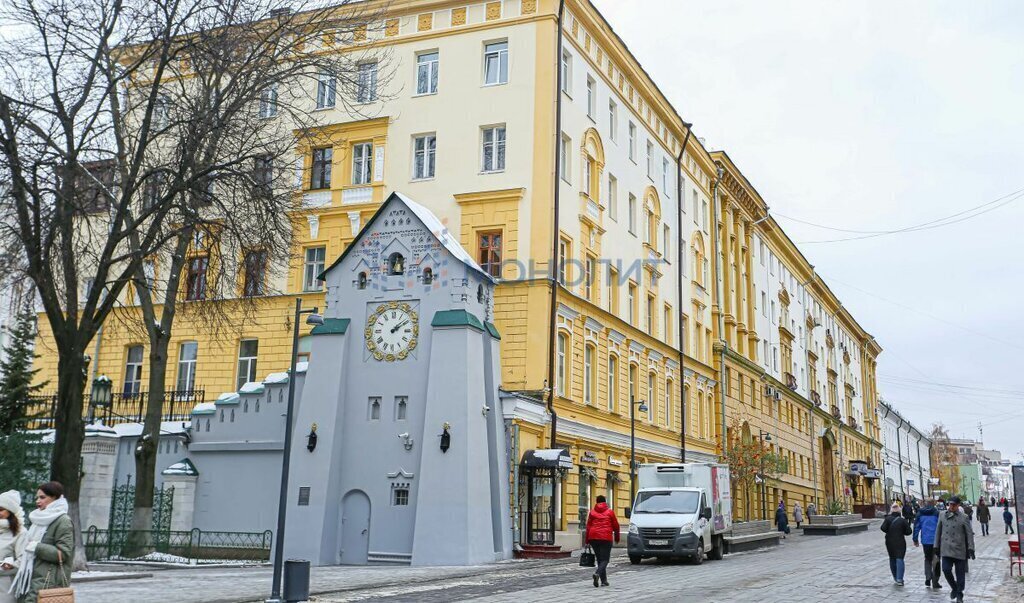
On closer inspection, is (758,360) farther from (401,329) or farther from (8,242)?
(8,242)

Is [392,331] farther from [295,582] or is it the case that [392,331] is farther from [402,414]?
[295,582]

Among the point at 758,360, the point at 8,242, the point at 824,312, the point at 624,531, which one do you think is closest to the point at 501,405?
the point at 624,531

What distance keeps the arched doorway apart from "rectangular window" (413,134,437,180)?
1301cm

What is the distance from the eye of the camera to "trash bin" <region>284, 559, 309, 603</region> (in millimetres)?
15297

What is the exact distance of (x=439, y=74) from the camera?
1369 inches

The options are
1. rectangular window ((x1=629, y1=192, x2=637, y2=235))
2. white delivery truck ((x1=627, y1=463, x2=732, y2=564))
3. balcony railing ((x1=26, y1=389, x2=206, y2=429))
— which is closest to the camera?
white delivery truck ((x1=627, y1=463, x2=732, y2=564))

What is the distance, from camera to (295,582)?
50.3ft

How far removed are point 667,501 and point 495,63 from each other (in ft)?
56.1

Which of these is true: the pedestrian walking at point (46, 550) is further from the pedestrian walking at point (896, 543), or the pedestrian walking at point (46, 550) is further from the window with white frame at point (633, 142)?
the window with white frame at point (633, 142)

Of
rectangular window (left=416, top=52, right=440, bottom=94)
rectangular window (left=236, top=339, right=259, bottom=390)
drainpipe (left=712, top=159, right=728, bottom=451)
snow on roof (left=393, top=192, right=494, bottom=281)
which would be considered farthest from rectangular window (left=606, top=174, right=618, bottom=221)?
rectangular window (left=236, top=339, right=259, bottom=390)

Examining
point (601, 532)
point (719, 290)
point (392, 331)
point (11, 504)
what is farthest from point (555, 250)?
point (11, 504)

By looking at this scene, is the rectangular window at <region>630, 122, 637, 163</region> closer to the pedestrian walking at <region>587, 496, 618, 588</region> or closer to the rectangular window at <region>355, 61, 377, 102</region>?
the rectangular window at <region>355, 61, 377, 102</region>

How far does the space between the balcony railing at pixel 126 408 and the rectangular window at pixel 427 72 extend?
47.2 ft

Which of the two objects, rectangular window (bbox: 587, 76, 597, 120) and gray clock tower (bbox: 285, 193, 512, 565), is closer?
gray clock tower (bbox: 285, 193, 512, 565)
